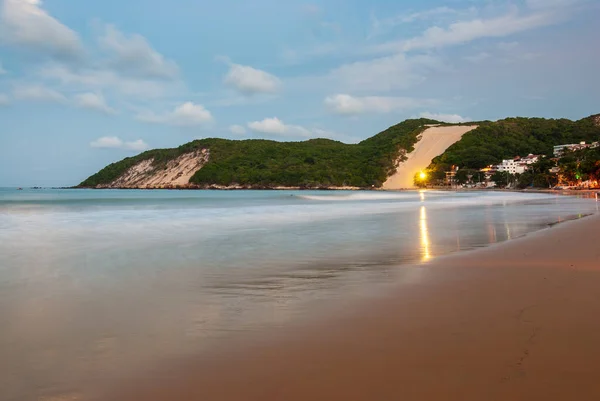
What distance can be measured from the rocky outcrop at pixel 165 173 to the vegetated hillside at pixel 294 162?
2055mm

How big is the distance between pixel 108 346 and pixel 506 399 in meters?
2.84

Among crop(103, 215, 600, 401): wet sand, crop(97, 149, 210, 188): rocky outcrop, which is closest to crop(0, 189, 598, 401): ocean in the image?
crop(103, 215, 600, 401): wet sand

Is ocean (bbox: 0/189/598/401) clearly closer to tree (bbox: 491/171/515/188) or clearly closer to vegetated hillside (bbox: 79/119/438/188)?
tree (bbox: 491/171/515/188)

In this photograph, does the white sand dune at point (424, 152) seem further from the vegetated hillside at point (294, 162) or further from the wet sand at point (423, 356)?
the wet sand at point (423, 356)

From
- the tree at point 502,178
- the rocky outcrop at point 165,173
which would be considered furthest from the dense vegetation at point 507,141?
the rocky outcrop at point 165,173

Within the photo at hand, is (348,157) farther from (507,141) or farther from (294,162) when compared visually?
(507,141)

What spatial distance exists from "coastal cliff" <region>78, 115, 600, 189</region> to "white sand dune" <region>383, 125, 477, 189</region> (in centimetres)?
32

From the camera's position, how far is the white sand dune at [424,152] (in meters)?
156

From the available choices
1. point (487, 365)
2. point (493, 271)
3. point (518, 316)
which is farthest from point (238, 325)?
point (493, 271)

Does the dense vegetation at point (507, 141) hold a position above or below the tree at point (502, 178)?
above

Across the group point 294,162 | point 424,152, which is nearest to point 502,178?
point 424,152

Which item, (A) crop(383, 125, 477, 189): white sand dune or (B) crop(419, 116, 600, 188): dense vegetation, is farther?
(A) crop(383, 125, 477, 189): white sand dune

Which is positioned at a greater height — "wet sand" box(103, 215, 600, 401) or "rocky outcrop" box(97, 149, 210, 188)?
"rocky outcrop" box(97, 149, 210, 188)

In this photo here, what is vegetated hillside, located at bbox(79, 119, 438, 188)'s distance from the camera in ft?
507
